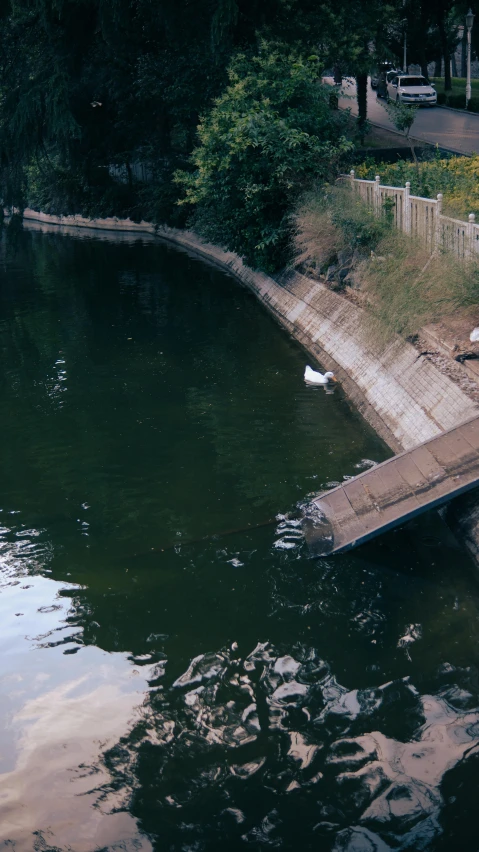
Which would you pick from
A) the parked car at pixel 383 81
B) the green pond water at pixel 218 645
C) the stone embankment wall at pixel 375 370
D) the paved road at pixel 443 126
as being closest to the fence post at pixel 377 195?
the stone embankment wall at pixel 375 370

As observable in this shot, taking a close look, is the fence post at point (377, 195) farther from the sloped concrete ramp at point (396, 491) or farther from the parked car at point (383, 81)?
the parked car at point (383, 81)

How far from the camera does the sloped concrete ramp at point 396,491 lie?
8.54 metres

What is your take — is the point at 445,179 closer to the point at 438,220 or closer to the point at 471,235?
the point at 438,220

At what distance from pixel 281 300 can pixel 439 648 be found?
15.1 metres

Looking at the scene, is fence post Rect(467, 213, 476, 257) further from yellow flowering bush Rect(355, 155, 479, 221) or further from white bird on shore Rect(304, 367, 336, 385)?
white bird on shore Rect(304, 367, 336, 385)

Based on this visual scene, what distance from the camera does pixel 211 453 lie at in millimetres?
12125

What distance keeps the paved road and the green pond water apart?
23.2 metres

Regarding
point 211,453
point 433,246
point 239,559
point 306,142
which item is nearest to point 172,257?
point 306,142

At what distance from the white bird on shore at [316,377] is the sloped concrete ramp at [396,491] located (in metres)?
5.55

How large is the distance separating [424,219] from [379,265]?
3.84 feet

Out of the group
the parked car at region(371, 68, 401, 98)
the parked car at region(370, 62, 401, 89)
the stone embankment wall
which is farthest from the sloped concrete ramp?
the parked car at region(370, 62, 401, 89)

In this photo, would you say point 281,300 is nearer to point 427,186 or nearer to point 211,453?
point 427,186

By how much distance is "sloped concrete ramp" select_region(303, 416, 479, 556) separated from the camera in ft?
28.0

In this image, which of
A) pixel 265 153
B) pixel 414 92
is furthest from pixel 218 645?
pixel 414 92
